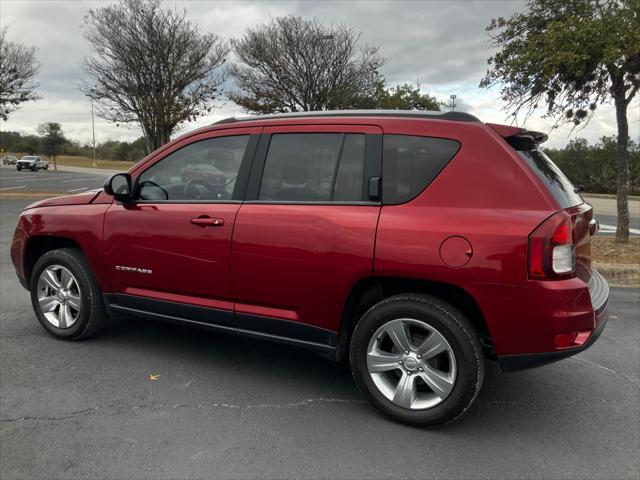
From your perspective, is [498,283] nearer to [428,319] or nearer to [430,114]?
[428,319]

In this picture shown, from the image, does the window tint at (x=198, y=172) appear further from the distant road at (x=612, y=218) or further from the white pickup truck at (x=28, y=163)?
the white pickup truck at (x=28, y=163)

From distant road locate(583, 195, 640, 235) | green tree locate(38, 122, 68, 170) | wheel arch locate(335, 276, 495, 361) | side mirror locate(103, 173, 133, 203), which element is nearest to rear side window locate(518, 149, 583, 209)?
wheel arch locate(335, 276, 495, 361)

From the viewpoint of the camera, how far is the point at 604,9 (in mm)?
7180

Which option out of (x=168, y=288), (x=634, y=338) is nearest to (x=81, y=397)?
(x=168, y=288)

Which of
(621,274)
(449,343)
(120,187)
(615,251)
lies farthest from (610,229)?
(120,187)

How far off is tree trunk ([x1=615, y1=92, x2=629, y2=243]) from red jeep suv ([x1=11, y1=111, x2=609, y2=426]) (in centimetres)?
641

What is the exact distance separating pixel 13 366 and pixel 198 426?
5.69 ft

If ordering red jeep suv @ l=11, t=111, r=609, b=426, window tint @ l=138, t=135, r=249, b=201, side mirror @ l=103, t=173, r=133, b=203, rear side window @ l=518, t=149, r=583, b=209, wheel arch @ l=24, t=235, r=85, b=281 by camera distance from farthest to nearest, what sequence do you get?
wheel arch @ l=24, t=235, r=85, b=281 < side mirror @ l=103, t=173, r=133, b=203 < window tint @ l=138, t=135, r=249, b=201 < rear side window @ l=518, t=149, r=583, b=209 < red jeep suv @ l=11, t=111, r=609, b=426

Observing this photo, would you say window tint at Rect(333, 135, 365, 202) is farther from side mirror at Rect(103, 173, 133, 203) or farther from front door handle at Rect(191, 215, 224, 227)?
side mirror at Rect(103, 173, 133, 203)

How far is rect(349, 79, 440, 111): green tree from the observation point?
2700 centimetres

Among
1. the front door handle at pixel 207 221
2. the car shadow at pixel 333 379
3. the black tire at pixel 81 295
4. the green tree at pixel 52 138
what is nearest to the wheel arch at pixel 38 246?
the black tire at pixel 81 295

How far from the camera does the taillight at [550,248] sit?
2607mm

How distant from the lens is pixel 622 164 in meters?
8.77

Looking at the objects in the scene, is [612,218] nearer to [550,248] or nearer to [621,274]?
[621,274]
